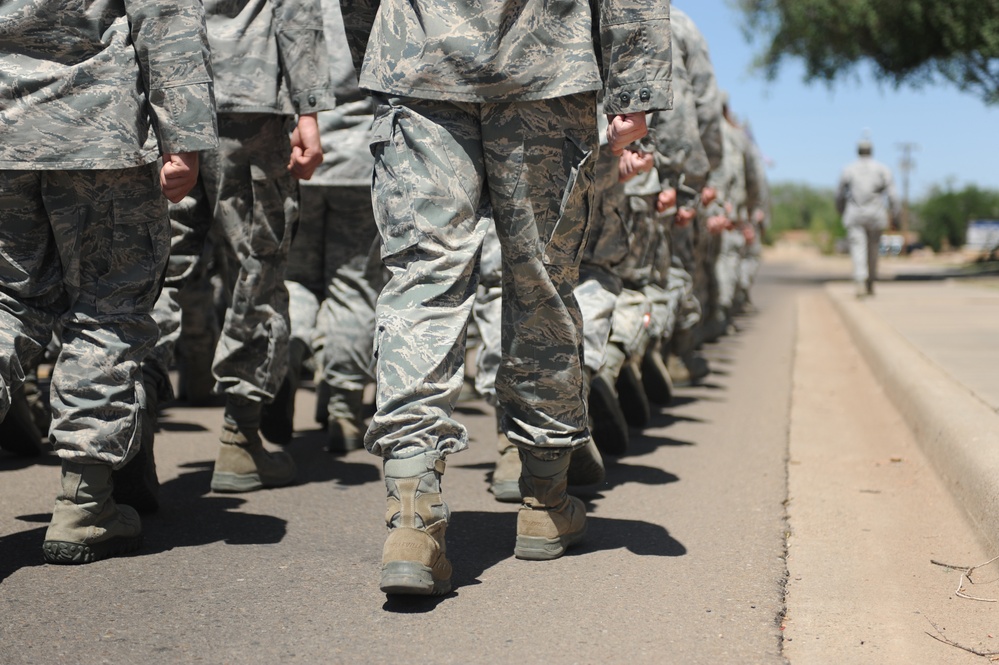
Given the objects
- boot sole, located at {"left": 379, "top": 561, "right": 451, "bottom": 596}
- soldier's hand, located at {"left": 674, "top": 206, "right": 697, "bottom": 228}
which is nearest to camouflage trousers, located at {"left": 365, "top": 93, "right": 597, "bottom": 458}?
boot sole, located at {"left": 379, "top": 561, "right": 451, "bottom": 596}

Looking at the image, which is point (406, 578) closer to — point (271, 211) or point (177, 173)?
A: point (177, 173)

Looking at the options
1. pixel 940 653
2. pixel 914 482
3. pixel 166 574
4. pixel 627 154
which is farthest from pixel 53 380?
pixel 914 482

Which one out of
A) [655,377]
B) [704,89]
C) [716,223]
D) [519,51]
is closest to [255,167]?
[519,51]

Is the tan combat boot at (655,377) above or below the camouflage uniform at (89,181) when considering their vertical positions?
below

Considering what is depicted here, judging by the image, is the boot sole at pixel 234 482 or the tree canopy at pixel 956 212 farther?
the tree canopy at pixel 956 212

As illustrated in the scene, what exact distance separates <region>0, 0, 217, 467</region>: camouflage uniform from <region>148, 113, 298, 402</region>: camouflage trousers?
2.61ft

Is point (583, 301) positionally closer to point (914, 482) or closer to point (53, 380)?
point (914, 482)

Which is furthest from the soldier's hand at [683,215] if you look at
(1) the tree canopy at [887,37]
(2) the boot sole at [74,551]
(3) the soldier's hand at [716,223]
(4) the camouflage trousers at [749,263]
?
(1) the tree canopy at [887,37]

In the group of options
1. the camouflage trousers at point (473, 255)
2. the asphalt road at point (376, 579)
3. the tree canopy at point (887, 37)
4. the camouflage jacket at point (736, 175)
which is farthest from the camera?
the tree canopy at point (887, 37)

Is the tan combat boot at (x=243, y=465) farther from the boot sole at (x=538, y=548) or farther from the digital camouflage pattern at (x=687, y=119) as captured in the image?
the digital camouflage pattern at (x=687, y=119)

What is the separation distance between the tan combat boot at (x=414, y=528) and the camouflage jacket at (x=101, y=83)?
3.70ft

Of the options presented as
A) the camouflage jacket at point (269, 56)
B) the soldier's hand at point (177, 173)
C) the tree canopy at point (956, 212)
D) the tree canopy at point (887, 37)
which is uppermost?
the tree canopy at point (887, 37)

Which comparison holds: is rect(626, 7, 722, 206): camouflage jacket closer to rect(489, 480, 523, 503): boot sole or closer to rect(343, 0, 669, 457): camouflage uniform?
rect(489, 480, 523, 503): boot sole

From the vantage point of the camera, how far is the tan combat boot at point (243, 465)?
4547 millimetres
